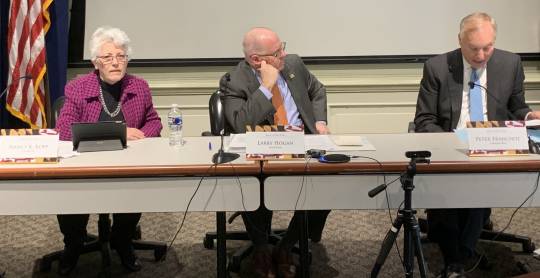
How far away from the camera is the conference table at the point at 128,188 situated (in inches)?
76.2

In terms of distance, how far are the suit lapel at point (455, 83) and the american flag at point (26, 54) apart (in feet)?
9.47

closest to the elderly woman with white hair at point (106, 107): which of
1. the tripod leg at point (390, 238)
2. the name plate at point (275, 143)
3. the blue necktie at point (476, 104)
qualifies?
the name plate at point (275, 143)

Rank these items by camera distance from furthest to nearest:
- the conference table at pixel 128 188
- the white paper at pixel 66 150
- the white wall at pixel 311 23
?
the white wall at pixel 311 23 → the white paper at pixel 66 150 → the conference table at pixel 128 188

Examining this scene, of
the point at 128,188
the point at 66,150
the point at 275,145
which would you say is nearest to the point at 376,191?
the point at 275,145

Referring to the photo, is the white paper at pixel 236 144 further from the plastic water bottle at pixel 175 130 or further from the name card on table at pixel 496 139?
the name card on table at pixel 496 139

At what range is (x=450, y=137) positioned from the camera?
2.54 m

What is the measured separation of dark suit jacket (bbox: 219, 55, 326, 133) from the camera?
271 cm

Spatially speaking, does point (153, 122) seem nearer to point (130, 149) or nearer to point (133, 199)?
point (130, 149)

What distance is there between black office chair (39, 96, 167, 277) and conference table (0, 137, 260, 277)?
0.59 m

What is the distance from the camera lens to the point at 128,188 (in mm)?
1964

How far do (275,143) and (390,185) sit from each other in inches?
18.0

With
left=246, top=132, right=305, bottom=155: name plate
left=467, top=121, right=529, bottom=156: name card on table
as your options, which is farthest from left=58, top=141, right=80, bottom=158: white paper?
left=467, top=121, right=529, bottom=156: name card on table

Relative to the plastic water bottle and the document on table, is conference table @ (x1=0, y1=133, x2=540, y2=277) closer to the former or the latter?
the document on table

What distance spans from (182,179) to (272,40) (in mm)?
1132
